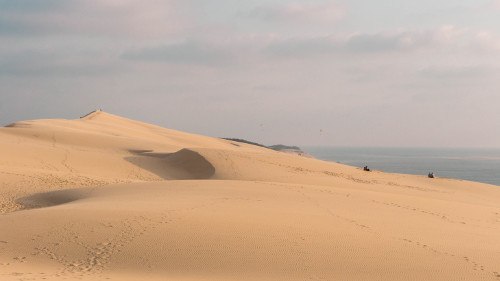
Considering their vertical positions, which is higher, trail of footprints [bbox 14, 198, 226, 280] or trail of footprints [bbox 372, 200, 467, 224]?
trail of footprints [bbox 372, 200, 467, 224]

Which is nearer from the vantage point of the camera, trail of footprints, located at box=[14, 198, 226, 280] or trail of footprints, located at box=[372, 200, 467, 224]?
trail of footprints, located at box=[14, 198, 226, 280]

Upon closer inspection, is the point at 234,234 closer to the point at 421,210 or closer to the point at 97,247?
the point at 97,247

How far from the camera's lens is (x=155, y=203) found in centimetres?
1294

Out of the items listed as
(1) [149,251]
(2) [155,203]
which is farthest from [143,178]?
(1) [149,251]

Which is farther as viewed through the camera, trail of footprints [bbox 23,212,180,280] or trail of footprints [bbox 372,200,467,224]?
trail of footprints [bbox 372,200,467,224]

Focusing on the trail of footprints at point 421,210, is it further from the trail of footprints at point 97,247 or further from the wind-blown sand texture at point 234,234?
the trail of footprints at point 97,247

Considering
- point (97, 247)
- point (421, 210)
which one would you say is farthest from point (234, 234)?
point (421, 210)

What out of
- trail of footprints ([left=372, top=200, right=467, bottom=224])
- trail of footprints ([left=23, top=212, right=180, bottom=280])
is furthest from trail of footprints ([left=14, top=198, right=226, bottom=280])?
trail of footprints ([left=372, top=200, right=467, bottom=224])

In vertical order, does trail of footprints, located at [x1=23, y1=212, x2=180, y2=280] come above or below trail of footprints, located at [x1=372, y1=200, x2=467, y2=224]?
below

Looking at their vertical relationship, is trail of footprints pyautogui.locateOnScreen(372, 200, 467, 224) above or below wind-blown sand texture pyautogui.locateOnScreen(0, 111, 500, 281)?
above

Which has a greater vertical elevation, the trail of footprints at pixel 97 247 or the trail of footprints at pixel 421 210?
the trail of footprints at pixel 421 210

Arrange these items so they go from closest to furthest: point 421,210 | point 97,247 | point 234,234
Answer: point 97,247 → point 234,234 → point 421,210

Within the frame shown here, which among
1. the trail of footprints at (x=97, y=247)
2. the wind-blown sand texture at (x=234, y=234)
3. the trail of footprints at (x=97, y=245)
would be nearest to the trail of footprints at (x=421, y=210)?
the wind-blown sand texture at (x=234, y=234)

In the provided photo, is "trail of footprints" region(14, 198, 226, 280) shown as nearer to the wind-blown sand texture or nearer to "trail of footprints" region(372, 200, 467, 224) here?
the wind-blown sand texture
